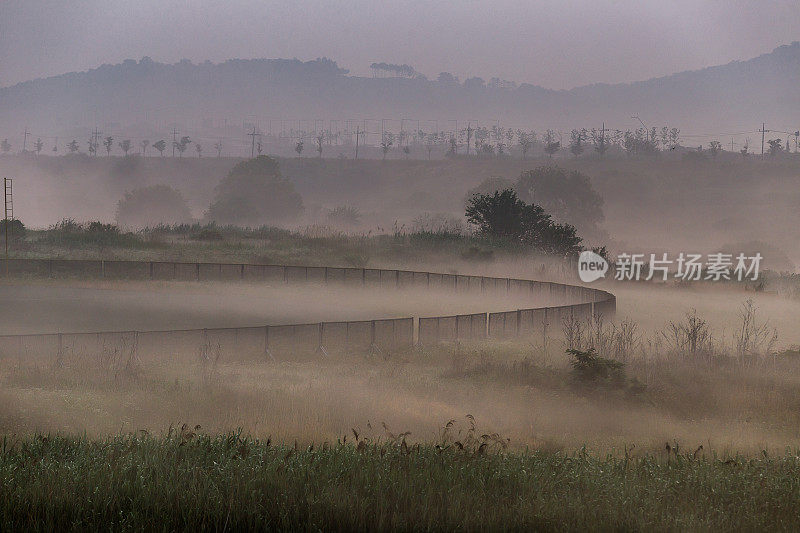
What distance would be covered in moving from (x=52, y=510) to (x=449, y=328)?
1795 centimetres

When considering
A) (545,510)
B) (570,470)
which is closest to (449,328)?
(570,470)

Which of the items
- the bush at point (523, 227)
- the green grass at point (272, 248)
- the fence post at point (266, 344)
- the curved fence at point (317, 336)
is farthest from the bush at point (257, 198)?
the fence post at point (266, 344)

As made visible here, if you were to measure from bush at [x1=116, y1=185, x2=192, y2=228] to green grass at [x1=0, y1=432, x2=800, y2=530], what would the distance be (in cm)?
13586

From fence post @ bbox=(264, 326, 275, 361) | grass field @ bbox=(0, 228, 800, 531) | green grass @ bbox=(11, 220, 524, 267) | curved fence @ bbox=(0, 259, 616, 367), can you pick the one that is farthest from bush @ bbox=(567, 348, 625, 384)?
green grass @ bbox=(11, 220, 524, 267)

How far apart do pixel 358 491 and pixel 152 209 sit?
14039 cm

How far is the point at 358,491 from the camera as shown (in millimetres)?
8609

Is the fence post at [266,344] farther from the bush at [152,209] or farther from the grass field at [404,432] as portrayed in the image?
the bush at [152,209]

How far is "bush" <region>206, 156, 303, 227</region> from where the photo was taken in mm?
126787

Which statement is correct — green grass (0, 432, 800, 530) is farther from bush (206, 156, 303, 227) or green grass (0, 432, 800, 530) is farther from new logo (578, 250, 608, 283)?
bush (206, 156, 303, 227)

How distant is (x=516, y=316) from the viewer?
2597cm

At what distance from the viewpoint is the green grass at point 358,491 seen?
787cm

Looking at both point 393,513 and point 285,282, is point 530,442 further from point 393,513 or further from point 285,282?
point 285,282

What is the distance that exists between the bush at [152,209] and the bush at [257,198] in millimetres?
13636

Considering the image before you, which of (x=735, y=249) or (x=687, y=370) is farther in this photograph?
(x=735, y=249)
